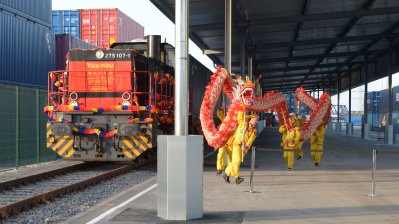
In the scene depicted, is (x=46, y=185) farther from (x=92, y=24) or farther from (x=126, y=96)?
(x=92, y=24)

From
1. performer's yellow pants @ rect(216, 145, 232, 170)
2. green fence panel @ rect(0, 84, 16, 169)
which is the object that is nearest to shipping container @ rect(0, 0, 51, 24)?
green fence panel @ rect(0, 84, 16, 169)

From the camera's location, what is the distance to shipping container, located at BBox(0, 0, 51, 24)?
17.8 metres

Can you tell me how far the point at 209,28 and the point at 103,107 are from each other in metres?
11.8

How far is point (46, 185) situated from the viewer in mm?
11109

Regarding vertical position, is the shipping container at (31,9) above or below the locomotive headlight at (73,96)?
above

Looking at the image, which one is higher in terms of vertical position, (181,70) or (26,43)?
(26,43)

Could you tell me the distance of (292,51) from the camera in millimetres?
34219

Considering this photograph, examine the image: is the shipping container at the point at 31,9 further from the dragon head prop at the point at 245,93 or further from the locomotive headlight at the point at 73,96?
the dragon head prop at the point at 245,93

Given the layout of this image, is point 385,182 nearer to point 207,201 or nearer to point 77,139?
point 207,201

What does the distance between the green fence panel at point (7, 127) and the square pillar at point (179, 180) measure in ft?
27.6

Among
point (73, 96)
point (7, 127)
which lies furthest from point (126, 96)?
point (7, 127)

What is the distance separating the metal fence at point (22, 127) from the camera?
14.1 metres

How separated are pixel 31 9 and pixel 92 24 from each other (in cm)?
965

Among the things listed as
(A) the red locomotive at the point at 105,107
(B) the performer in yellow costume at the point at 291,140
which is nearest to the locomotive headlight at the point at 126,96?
(A) the red locomotive at the point at 105,107
